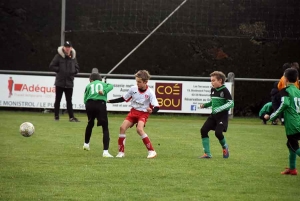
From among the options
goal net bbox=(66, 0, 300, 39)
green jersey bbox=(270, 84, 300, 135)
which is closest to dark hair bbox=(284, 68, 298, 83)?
green jersey bbox=(270, 84, 300, 135)

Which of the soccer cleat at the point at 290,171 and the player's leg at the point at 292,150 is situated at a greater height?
the player's leg at the point at 292,150

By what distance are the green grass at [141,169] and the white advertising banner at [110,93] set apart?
561cm

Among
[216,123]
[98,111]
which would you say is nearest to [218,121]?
[216,123]

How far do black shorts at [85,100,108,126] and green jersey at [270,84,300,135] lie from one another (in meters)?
3.70

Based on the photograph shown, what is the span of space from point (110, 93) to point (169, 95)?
1.87 meters

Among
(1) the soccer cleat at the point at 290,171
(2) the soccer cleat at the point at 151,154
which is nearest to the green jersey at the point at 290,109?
(1) the soccer cleat at the point at 290,171

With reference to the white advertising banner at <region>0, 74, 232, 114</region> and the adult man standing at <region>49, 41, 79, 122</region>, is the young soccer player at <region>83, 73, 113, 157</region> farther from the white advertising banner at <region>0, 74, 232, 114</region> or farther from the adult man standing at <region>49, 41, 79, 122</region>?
the white advertising banner at <region>0, 74, 232, 114</region>

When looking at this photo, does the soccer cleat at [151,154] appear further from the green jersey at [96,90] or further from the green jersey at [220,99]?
the green jersey at [96,90]

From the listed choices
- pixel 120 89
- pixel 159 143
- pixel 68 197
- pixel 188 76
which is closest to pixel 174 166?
pixel 68 197

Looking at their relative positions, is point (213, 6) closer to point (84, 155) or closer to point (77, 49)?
point (77, 49)

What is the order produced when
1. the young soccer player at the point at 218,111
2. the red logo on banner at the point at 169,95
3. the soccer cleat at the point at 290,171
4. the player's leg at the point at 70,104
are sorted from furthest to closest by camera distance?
1. the red logo on banner at the point at 169,95
2. the player's leg at the point at 70,104
3. the young soccer player at the point at 218,111
4. the soccer cleat at the point at 290,171

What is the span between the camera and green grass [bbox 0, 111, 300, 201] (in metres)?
9.31

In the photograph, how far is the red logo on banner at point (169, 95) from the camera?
24.2m

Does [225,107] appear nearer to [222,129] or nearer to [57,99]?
[222,129]
